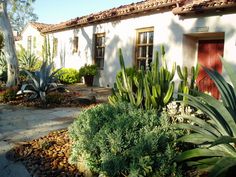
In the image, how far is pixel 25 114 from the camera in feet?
24.1

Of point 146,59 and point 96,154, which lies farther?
point 146,59

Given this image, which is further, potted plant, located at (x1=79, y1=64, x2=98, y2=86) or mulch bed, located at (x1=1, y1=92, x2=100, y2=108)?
potted plant, located at (x1=79, y1=64, x2=98, y2=86)

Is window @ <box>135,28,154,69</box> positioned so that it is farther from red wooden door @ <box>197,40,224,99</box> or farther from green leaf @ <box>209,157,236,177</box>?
green leaf @ <box>209,157,236,177</box>

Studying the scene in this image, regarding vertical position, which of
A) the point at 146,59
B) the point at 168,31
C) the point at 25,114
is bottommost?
the point at 25,114

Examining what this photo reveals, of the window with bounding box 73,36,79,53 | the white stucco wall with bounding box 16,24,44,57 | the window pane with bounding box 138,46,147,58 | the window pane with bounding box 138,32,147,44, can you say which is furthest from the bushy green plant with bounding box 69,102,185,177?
the white stucco wall with bounding box 16,24,44,57

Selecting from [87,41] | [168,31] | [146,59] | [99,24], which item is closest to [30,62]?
[87,41]

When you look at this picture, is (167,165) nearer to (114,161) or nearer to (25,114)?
(114,161)

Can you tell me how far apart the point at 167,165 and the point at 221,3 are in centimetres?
681

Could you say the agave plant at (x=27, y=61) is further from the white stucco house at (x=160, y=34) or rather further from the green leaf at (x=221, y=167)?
the green leaf at (x=221, y=167)

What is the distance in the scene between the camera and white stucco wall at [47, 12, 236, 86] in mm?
8973

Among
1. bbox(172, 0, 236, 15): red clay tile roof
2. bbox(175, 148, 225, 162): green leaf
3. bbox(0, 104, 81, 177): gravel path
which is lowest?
bbox(0, 104, 81, 177): gravel path

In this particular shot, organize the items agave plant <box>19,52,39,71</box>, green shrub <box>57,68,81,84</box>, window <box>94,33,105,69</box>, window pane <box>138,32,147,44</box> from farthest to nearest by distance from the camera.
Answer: agave plant <box>19,52,39,71</box>, green shrub <box>57,68,81,84</box>, window <box>94,33,105,69</box>, window pane <box>138,32,147,44</box>

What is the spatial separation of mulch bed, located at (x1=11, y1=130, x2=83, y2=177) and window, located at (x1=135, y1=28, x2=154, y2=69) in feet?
25.0

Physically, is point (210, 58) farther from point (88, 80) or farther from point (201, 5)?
point (88, 80)
